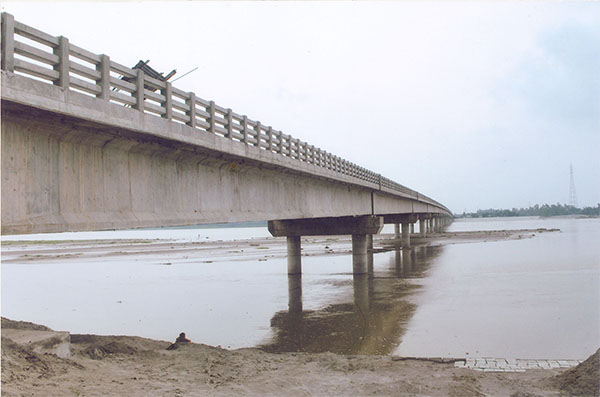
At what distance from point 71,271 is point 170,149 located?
90.1 ft

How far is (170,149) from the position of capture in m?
11.5

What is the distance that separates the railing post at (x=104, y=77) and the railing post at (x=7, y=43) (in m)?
1.93

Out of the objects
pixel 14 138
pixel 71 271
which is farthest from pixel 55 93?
pixel 71 271

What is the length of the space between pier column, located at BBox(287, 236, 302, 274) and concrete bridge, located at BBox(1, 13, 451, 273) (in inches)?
423

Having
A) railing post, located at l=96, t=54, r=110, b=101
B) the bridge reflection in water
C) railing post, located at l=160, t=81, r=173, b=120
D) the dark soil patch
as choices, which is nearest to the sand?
the dark soil patch

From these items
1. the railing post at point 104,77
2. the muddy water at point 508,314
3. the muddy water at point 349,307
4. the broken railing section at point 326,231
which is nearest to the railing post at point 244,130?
the muddy water at point 349,307

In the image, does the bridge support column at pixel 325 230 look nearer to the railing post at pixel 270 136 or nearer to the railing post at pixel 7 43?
the railing post at pixel 270 136

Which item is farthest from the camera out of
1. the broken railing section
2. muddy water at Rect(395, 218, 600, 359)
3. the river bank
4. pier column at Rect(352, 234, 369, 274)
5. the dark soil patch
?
pier column at Rect(352, 234, 369, 274)

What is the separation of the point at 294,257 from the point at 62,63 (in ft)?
69.5

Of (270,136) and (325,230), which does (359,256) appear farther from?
(270,136)

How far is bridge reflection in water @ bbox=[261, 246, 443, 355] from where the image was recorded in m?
12.6

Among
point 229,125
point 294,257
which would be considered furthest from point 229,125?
point 294,257

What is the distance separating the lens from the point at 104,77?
8844mm

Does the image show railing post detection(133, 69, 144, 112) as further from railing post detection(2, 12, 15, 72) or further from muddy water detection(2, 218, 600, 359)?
muddy water detection(2, 218, 600, 359)
